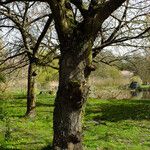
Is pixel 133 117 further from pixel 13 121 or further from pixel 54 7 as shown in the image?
pixel 54 7

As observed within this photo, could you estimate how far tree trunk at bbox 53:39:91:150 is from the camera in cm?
979

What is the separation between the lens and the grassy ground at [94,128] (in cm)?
1340

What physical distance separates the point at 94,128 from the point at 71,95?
771 centimetres

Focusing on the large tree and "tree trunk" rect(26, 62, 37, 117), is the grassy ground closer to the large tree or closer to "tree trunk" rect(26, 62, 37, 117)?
"tree trunk" rect(26, 62, 37, 117)

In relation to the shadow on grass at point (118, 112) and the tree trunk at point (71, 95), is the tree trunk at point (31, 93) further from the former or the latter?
the tree trunk at point (71, 95)

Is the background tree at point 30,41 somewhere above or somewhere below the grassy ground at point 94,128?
above

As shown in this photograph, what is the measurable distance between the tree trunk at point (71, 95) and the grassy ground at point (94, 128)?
2.67m

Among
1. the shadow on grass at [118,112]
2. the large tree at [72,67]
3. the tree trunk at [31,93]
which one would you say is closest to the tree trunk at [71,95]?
the large tree at [72,67]

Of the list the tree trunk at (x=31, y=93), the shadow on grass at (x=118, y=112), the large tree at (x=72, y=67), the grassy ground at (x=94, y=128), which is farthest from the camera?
the shadow on grass at (x=118, y=112)

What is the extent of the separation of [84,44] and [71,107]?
5.25ft

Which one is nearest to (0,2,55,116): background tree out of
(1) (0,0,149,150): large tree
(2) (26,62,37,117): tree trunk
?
(2) (26,62,37,117): tree trunk

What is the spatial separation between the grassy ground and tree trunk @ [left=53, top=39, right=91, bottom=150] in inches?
105

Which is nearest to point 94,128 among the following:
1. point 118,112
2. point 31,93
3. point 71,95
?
point 31,93

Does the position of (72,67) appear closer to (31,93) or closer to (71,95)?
(71,95)
